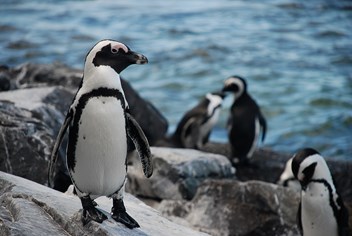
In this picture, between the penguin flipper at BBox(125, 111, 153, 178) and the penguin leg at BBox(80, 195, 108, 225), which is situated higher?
the penguin flipper at BBox(125, 111, 153, 178)

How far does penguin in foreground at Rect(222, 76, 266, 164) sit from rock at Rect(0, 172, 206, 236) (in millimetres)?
4706

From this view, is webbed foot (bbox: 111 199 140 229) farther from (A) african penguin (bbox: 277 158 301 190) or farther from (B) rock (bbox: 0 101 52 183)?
(A) african penguin (bbox: 277 158 301 190)

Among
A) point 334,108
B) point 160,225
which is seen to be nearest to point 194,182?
point 160,225

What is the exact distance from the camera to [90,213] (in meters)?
3.97

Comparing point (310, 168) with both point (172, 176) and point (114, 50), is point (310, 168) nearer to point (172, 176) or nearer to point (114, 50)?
point (172, 176)

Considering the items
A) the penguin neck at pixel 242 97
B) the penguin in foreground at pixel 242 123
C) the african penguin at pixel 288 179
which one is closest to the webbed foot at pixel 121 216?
the african penguin at pixel 288 179

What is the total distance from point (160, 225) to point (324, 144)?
21.1 ft

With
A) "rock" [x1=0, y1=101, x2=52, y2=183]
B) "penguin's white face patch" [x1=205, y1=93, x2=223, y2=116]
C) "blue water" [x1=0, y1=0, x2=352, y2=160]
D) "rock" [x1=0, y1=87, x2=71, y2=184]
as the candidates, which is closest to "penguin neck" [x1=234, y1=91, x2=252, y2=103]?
"penguin's white face patch" [x1=205, y1=93, x2=223, y2=116]

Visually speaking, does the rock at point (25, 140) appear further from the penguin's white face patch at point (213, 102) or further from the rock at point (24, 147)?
the penguin's white face patch at point (213, 102)

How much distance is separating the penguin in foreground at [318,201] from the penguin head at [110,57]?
82.0 inches

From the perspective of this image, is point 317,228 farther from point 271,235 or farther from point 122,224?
point 122,224

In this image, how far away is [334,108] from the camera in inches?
476

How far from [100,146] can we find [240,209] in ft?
7.54

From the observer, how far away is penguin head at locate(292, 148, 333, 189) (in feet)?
19.4
